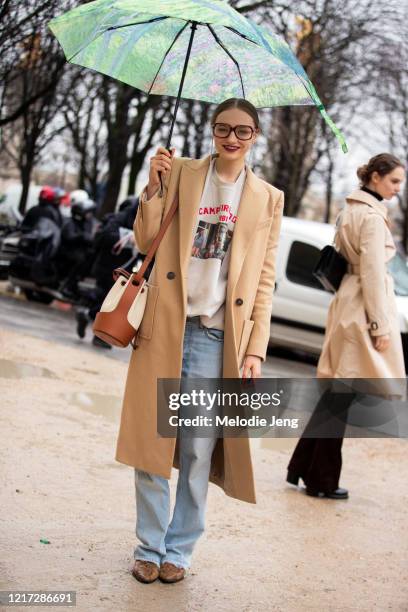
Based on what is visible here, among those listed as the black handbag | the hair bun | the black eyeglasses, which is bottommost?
the black handbag

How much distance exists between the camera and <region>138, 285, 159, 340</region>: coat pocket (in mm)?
4402

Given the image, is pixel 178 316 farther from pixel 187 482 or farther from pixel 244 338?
pixel 187 482

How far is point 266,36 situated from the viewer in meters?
4.56

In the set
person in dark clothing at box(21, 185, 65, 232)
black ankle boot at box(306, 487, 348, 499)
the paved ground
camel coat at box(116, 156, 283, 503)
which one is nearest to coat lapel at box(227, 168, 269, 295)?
camel coat at box(116, 156, 283, 503)

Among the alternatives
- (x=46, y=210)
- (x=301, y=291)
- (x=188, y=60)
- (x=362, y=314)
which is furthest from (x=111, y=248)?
(x=188, y=60)

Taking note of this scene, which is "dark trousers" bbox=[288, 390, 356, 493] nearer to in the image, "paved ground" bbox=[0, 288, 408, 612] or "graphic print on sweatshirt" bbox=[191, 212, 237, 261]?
"paved ground" bbox=[0, 288, 408, 612]

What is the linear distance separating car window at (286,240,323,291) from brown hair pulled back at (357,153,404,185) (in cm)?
770

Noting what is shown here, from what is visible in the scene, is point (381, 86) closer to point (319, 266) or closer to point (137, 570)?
point (319, 266)

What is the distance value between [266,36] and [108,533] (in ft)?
7.54

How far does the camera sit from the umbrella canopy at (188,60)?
16.2 ft

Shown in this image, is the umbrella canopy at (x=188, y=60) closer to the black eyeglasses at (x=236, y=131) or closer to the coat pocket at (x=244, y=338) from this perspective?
the black eyeglasses at (x=236, y=131)

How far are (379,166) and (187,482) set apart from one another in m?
2.68

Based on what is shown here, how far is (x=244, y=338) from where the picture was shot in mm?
4477

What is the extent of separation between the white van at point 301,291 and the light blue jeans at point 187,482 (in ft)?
31.2
